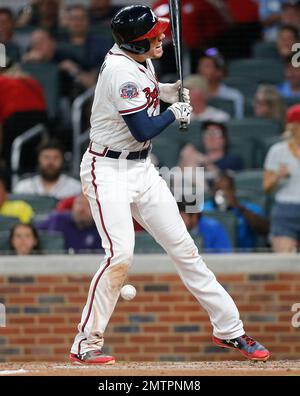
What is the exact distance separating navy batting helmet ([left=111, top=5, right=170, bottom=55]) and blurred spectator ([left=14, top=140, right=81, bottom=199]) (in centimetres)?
340

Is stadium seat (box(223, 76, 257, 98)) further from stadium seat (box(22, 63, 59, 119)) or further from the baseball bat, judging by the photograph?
the baseball bat

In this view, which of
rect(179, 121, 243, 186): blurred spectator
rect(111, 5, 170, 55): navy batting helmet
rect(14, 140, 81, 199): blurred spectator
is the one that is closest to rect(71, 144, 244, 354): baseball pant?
rect(111, 5, 170, 55): navy batting helmet

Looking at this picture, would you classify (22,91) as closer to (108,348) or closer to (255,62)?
(255,62)

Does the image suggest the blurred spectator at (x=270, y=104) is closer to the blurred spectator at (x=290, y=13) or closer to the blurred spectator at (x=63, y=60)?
the blurred spectator at (x=290, y=13)

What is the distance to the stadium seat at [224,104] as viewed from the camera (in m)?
10.8

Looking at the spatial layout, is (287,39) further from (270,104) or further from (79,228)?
(79,228)

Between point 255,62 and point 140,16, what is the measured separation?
4.32m

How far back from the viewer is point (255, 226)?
9398mm

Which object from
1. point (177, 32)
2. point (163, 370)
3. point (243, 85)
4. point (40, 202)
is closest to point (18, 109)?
point (40, 202)

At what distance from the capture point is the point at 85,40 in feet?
37.5

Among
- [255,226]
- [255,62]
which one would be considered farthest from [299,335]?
[255,62]

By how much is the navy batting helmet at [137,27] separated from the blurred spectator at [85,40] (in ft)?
14.8

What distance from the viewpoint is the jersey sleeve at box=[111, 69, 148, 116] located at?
21.7 feet

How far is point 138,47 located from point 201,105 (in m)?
3.90
